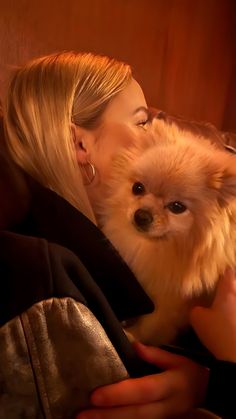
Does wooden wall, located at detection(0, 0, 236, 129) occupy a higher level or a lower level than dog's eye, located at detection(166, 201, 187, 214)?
higher

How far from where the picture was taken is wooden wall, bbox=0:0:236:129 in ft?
4.93

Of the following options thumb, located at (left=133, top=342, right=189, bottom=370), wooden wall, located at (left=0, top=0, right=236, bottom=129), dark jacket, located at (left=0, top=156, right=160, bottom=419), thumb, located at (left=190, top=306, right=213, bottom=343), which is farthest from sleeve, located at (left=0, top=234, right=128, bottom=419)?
wooden wall, located at (left=0, top=0, right=236, bottom=129)

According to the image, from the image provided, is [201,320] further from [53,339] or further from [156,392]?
[53,339]

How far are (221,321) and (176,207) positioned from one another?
9.3 inches

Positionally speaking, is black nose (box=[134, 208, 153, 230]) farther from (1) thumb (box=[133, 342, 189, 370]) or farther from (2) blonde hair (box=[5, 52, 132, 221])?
(1) thumb (box=[133, 342, 189, 370])

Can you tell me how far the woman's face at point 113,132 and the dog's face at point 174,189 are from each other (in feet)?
0.31

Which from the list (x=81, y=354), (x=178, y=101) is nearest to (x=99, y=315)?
(x=81, y=354)

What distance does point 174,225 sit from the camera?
0.97 metres

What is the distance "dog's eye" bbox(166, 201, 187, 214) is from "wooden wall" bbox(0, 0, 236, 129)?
1.88ft

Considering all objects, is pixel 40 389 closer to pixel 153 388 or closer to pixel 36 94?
pixel 153 388

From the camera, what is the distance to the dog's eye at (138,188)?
1014 millimetres

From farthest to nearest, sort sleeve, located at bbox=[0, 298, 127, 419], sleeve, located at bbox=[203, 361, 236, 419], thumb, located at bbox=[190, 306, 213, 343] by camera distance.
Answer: thumb, located at bbox=[190, 306, 213, 343] → sleeve, located at bbox=[203, 361, 236, 419] → sleeve, located at bbox=[0, 298, 127, 419]

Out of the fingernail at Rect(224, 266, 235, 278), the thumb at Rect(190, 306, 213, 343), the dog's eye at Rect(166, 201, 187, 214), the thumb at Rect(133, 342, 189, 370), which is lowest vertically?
the thumb at Rect(133, 342, 189, 370)

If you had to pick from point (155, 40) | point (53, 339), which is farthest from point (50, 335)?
point (155, 40)
